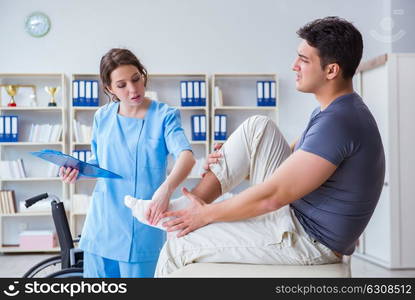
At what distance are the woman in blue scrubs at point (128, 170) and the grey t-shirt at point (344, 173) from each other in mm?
578

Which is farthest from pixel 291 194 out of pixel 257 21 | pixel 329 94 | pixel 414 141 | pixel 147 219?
pixel 257 21

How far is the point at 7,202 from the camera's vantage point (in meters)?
5.14

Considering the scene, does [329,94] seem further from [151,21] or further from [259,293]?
[151,21]

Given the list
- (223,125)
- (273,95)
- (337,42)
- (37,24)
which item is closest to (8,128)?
(37,24)

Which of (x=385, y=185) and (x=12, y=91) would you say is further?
(x=12, y=91)

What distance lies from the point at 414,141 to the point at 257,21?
206cm

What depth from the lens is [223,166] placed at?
155 cm

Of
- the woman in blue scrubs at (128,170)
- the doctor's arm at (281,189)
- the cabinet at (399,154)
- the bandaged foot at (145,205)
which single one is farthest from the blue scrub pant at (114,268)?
the cabinet at (399,154)

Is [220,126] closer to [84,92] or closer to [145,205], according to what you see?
[84,92]

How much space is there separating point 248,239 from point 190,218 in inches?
6.5

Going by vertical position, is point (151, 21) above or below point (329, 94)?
above

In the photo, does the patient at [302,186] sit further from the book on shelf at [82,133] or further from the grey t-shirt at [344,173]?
the book on shelf at [82,133]

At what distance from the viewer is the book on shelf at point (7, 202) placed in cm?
512

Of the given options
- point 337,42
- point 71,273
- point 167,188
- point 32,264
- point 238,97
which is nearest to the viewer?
point 337,42
